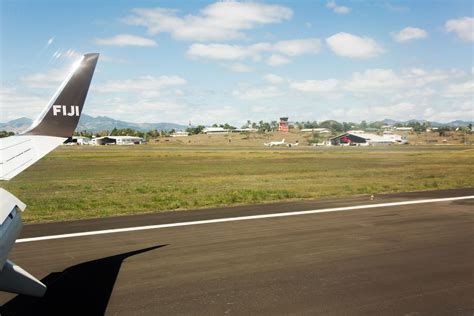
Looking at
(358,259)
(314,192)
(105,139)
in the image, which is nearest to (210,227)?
(358,259)

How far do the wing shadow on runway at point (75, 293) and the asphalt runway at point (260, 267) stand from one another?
0.02 metres

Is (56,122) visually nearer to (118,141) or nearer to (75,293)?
(75,293)

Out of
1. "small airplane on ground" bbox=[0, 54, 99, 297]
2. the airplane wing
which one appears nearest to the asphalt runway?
"small airplane on ground" bbox=[0, 54, 99, 297]

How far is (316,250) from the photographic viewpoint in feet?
34.0

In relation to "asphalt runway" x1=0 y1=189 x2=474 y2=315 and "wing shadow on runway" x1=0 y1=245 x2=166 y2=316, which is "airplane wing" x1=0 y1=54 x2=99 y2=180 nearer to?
"wing shadow on runway" x1=0 y1=245 x2=166 y2=316

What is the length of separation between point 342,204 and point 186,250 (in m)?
9.29

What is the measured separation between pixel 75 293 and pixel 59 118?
328 cm

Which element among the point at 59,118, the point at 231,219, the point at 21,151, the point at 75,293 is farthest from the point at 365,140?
the point at 21,151

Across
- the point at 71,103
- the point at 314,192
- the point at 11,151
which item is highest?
the point at 71,103

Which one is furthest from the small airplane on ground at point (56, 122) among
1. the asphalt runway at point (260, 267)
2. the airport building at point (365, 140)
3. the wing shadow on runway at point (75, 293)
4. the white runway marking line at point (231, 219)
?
the airport building at point (365, 140)

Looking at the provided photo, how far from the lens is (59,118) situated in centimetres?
732

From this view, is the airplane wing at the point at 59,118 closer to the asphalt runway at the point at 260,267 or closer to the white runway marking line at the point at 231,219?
the asphalt runway at the point at 260,267

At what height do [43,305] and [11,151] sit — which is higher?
[11,151]

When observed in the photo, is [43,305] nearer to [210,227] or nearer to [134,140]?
[210,227]
